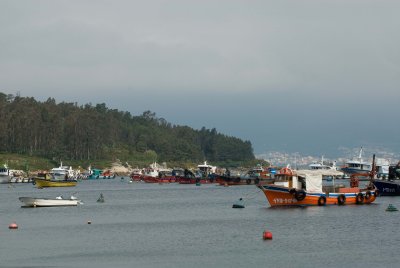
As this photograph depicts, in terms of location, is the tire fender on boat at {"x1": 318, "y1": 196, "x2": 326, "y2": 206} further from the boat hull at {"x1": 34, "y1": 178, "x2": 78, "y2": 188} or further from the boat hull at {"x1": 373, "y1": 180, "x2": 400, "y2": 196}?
the boat hull at {"x1": 34, "y1": 178, "x2": 78, "y2": 188}

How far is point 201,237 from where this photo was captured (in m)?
75.4

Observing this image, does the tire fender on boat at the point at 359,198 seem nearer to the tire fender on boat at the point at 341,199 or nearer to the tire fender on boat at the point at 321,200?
the tire fender on boat at the point at 341,199

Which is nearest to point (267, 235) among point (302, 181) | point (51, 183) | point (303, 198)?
point (303, 198)

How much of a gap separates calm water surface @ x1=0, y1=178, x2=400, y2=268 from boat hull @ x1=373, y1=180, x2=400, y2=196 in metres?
19.1

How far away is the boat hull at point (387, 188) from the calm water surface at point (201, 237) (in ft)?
62.6

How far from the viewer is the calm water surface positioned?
60469 millimetres

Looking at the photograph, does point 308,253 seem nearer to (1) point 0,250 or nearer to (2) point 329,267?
(2) point 329,267

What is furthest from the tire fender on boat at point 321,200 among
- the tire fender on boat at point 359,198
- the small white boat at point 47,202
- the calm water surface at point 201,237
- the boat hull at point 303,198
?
the small white boat at point 47,202

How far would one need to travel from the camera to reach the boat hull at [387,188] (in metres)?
132

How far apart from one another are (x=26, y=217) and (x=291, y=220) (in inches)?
1200

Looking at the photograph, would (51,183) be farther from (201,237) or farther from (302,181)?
(201,237)

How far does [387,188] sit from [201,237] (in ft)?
208

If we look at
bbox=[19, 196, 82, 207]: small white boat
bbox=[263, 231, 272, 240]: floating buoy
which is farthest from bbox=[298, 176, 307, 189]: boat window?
bbox=[19, 196, 82, 207]: small white boat

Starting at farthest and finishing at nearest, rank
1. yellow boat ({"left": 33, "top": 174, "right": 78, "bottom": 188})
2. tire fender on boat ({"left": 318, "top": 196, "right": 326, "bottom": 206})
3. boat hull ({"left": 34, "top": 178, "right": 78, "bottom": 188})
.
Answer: yellow boat ({"left": 33, "top": 174, "right": 78, "bottom": 188}) < boat hull ({"left": 34, "top": 178, "right": 78, "bottom": 188}) < tire fender on boat ({"left": 318, "top": 196, "right": 326, "bottom": 206})
